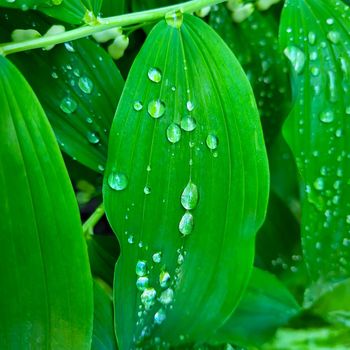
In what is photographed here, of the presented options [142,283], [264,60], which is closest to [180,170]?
[142,283]

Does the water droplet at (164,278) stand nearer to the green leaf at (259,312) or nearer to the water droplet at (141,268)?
the water droplet at (141,268)

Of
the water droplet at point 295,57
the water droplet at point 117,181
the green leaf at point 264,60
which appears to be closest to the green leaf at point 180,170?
the water droplet at point 117,181

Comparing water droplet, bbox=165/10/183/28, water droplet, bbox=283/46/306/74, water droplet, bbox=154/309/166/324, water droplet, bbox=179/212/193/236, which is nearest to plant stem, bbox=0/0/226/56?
water droplet, bbox=165/10/183/28

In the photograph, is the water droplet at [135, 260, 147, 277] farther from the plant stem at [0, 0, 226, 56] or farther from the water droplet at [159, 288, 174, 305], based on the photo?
the plant stem at [0, 0, 226, 56]

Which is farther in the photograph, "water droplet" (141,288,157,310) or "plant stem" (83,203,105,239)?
"plant stem" (83,203,105,239)

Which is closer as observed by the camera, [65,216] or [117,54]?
[65,216]

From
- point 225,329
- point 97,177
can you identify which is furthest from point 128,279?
point 225,329

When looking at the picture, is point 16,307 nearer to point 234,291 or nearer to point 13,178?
point 13,178
